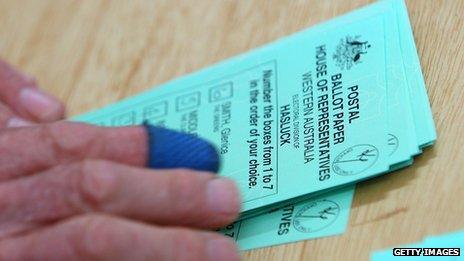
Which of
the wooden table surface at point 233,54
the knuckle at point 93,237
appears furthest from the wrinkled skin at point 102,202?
the wooden table surface at point 233,54

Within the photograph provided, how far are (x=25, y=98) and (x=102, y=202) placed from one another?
0.27 metres

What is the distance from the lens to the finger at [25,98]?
Result: 25.2 inches

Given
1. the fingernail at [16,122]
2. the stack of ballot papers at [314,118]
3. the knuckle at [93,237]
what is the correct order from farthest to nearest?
the fingernail at [16,122] → the stack of ballot papers at [314,118] → the knuckle at [93,237]

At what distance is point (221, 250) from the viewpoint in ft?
1.35

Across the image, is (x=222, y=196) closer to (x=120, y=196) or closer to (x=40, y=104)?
(x=120, y=196)

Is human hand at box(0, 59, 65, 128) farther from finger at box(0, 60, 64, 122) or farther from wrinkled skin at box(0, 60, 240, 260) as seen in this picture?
wrinkled skin at box(0, 60, 240, 260)

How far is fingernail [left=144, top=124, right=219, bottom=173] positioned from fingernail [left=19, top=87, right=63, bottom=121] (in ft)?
0.73

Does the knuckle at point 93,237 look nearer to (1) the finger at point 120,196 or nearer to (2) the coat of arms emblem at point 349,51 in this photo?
(1) the finger at point 120,196

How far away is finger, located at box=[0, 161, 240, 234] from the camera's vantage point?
42 cm

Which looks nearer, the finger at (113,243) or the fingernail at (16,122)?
the finger at (113,243)

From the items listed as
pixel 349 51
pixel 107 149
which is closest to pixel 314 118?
pixel 349 51

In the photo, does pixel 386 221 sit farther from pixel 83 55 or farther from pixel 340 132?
pixel 83 55

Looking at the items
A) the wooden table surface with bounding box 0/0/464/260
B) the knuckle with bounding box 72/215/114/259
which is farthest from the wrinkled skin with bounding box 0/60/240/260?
the wooden table surface with bounding box 0/0/464/260

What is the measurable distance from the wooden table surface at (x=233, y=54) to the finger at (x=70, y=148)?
0.13 metres
